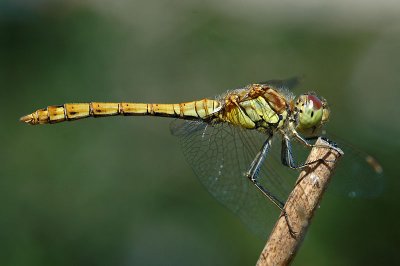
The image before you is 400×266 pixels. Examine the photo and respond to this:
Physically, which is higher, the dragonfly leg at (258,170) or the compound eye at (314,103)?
the compound eye at (314,103)

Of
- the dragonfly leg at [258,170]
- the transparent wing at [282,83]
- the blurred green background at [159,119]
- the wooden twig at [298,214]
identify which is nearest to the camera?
the wooden twig at [298,214]

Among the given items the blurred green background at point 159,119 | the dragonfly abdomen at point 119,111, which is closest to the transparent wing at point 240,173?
the dragonfly abdomen at point 119,111

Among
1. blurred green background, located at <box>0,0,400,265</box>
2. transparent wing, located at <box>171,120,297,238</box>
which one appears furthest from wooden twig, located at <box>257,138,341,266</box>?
blurred green background, located at <box>0,0,400,265</box>

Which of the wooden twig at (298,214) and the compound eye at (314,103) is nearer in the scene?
the wooden twig at (298,214)

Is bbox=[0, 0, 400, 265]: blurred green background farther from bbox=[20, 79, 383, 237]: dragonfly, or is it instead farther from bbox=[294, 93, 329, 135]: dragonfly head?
bbox=[294, 93, 329, 135]: dragonfly head

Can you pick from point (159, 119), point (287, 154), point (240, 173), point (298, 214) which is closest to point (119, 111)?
point (240, 173)

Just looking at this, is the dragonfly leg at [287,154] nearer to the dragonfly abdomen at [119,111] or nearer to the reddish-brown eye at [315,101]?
the reddish-brown eye at [315,101]
